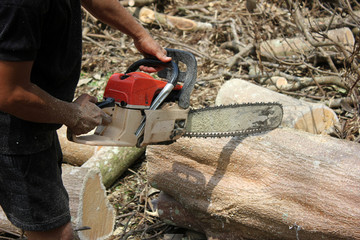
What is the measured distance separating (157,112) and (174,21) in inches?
174

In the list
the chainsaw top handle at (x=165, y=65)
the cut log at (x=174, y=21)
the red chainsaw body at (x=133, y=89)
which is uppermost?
the chainsaw top handle at (x=165, y=65)

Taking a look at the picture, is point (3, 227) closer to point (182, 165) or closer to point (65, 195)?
point (65, 195)

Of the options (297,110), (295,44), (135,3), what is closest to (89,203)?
(297,110)

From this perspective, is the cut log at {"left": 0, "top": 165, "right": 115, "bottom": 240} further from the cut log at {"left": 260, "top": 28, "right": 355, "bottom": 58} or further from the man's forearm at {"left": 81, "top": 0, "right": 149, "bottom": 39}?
the cut log at {"left": 260, "top": 28, "right": 355, "bottom": 58}

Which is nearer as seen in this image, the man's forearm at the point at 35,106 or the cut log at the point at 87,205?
the man's forearm at the point at 35,106

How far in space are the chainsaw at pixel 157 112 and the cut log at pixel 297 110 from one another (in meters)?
0.86

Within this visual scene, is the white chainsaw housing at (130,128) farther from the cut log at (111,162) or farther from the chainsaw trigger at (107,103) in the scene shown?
the cut log at (111,162)

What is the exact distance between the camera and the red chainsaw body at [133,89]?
1835 mm

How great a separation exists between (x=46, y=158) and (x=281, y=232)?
1505mm

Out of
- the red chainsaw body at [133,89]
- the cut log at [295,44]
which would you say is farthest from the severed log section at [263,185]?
the cut log at [295,44]

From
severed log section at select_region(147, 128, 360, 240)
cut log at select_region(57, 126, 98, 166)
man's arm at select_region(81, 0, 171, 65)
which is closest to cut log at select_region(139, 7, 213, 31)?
cut log at select_region(57, 126, 98, 166)

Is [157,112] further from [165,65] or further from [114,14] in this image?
[114,14]

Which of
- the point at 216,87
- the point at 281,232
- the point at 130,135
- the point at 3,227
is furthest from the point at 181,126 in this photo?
the point at 216,87

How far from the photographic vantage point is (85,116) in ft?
5.40
